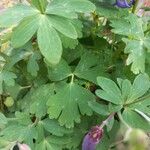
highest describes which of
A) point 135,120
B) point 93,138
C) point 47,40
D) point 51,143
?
point 47,40

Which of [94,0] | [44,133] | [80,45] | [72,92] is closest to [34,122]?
[44,133]

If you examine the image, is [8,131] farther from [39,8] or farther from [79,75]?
[39,8]

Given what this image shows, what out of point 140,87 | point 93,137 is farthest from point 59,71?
point 93,137

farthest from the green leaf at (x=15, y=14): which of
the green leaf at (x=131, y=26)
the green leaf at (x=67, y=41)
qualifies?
the green leaf at (x=131, y=26)

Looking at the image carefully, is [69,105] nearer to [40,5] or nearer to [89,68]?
[89,68]

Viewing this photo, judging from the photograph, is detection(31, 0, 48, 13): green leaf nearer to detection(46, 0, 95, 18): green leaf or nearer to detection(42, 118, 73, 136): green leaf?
detection(46, 0, 95, 18): green leaf

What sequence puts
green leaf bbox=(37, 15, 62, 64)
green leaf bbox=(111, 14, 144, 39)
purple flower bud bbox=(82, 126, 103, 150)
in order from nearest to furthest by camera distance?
purple flower bud bbox=(82, 126, 103, 150) → green leaf bbox=(37, 15, 62, 64) → green leaf bbox=(111, 14, 144, 39)

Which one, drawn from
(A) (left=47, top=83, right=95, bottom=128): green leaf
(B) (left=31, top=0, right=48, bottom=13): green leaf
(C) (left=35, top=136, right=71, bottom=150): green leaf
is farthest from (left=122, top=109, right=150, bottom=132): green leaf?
(B) (left=31, top=0, right=48, bottom=13): green leaf

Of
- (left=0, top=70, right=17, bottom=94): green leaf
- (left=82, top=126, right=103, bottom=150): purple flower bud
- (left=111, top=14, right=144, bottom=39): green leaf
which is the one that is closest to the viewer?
(left=82, top=126, right=103, bottom=150): purple flower bud
